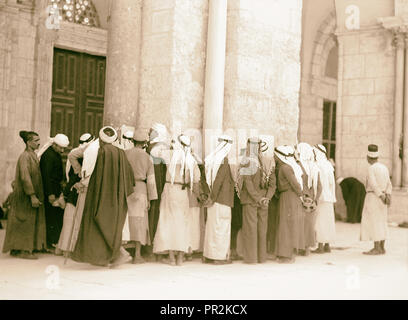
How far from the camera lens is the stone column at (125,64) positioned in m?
7.64

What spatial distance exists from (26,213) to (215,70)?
272 centimetres

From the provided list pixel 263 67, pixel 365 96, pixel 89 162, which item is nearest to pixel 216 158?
pixel 89 162

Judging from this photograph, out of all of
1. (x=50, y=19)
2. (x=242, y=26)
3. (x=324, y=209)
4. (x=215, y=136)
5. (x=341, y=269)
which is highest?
(x=50, y=19)

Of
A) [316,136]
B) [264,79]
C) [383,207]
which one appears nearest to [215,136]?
[264,79]

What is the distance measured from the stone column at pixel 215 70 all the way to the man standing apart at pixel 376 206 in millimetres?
2315

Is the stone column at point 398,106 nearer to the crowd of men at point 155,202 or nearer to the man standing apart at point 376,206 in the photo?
the man standing apart at point 376,206

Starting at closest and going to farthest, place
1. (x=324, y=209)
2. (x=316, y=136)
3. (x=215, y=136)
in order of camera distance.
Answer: (x=215, y=136) < (x=324, y=209) < (x=316, y=136)

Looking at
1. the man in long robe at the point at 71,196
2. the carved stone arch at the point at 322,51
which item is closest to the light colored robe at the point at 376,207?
the man in long robe at the point at 71,196

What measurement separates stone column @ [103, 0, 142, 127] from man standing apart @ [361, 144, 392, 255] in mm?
3244

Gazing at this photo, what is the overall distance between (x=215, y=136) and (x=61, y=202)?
191cm

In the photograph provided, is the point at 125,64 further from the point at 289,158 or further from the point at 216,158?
the point at 289,158

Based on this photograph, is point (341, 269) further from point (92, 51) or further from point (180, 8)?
point (92, 51)

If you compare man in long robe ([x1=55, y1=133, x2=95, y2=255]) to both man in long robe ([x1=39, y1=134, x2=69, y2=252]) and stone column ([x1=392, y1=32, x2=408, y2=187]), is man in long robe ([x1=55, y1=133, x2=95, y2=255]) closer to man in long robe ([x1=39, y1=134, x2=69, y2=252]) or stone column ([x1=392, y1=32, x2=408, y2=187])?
man in long robe ([x1=39, y1=134, x2=69, y2=252])

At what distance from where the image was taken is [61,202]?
7.40 metres
